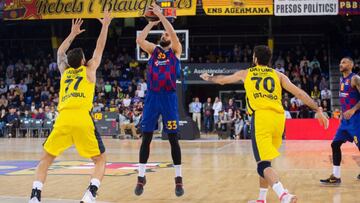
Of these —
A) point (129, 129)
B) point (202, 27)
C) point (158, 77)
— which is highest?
point (202, 27)

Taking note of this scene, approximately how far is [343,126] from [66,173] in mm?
5075

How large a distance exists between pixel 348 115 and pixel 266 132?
3.10 metres

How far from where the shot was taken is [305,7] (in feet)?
87.5

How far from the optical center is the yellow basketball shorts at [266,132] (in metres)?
6.88

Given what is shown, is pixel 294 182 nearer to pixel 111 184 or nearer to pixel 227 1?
pixel 111 184

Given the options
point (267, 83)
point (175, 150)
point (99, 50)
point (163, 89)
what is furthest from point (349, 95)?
point (99, 50)

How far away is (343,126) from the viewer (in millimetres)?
9750

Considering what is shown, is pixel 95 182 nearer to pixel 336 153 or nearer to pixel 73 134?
pixel 73 134

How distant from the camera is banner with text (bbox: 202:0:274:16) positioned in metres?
27.2

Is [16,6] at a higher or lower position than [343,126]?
higher

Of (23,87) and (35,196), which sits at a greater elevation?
(23,87)

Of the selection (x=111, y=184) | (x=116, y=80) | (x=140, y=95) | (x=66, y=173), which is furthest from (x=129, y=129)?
(x=111, y=184)

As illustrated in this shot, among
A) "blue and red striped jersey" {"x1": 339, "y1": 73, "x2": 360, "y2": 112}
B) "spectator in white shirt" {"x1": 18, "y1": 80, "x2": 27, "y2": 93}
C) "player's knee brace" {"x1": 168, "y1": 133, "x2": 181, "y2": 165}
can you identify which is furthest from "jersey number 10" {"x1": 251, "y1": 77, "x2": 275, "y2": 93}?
"spectator in white shirt" {"x1": 18, "y1": 80, "x2": 27, "y2": 93}

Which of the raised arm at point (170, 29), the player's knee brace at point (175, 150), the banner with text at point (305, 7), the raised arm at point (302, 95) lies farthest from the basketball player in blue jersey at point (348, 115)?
the banner with text at point (305, 7)
